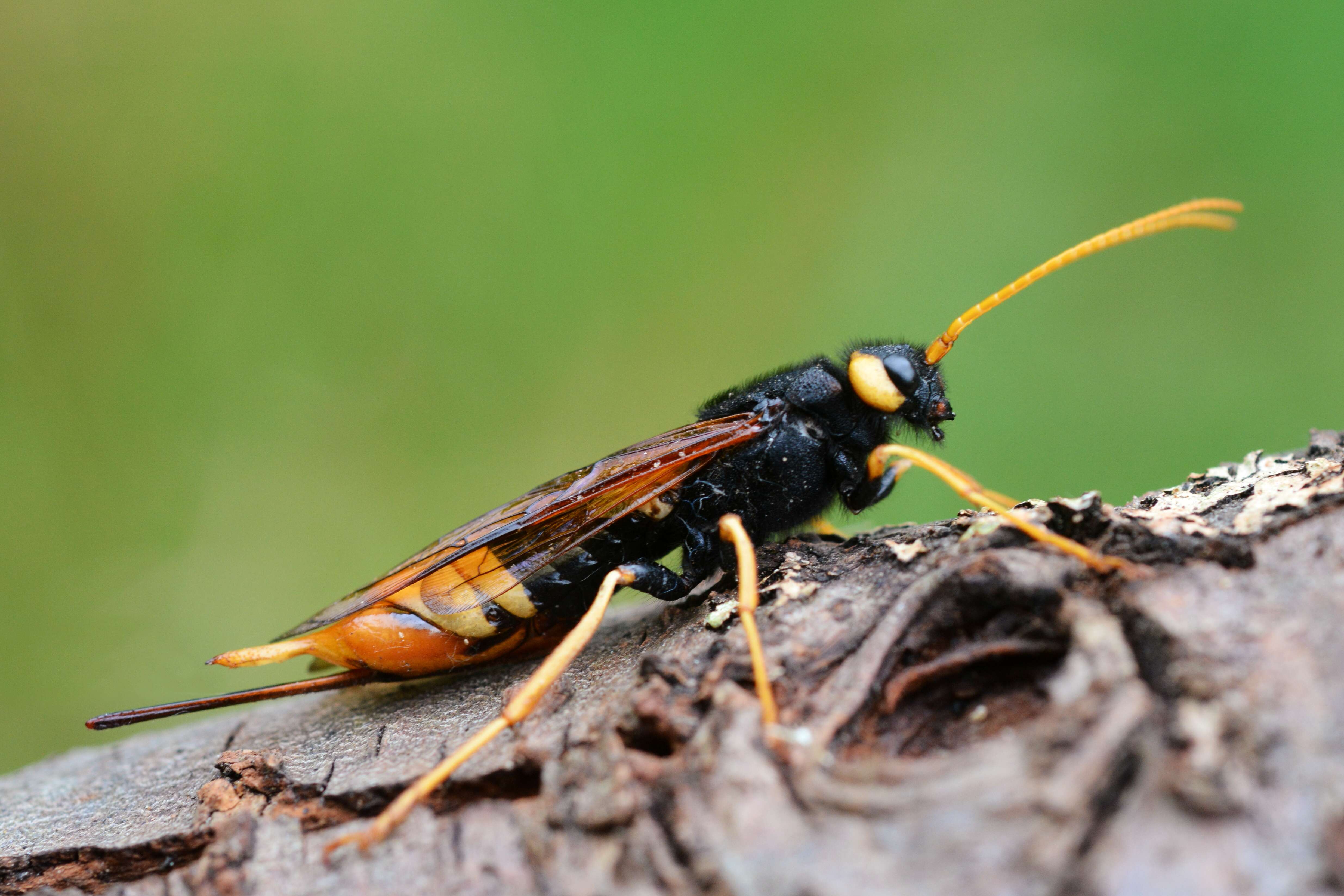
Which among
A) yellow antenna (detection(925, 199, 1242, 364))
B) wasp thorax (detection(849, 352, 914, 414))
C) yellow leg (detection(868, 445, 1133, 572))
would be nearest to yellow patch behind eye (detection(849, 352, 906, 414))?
wasp thorax (detection(849, 352, 914, 414))

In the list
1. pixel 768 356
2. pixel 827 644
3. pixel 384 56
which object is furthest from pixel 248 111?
pixel 827 644

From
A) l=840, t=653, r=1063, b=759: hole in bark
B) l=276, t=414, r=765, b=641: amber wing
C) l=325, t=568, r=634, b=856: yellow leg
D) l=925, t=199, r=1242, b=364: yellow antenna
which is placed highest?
l=276, t=414, r=765, b=641: amber wing

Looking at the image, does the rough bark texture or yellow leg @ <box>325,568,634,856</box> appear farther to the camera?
yellow leg @ <box>325,568,634,856</box>

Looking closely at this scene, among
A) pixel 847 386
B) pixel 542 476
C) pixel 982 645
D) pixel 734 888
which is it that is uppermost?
pixel 542 476

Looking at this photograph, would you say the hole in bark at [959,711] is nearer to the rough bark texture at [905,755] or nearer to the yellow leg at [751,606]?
the rough bark texture at [905,755]

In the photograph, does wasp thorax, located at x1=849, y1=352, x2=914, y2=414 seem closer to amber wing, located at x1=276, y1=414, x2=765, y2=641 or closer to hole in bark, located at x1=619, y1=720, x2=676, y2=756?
amber wing, located at x1=276, y1=414, x2=765, y2=641

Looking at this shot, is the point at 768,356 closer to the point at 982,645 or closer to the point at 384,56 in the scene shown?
the point at 384,56
